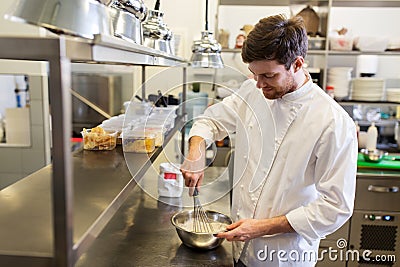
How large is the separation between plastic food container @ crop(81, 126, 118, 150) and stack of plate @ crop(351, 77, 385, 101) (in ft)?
7.42

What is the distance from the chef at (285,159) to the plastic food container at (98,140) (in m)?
0.29

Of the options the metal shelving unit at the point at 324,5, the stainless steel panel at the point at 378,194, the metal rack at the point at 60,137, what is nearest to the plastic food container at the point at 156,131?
the metal rack at the point at 60,137

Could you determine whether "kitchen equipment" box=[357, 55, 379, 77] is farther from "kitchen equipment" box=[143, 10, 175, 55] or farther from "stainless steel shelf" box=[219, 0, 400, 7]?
"kitchen equipment" box=[143, 10, 175, 55]

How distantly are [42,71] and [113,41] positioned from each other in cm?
204

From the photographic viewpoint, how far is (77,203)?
0.76 m

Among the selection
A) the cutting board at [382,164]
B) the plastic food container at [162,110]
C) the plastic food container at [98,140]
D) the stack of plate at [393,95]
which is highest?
the stack of plate at [393,95]

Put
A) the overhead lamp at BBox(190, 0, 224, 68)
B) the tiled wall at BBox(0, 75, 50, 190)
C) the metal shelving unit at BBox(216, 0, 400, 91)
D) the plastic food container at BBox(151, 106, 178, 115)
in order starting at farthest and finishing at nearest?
the metal shelving unit at BBox(216, 0, 400, 91)
the tiled wall at BBox(0, 75, 50, 190)
the plastic food container at BBox(151, 106, 178, 115)
the overhead lamp at BBox(190, 0, 224, 68)

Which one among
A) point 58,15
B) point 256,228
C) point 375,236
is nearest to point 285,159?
point 256,228

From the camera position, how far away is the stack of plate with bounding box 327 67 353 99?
2.91 metres

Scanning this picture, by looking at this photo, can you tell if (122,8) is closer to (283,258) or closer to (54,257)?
(54,257)

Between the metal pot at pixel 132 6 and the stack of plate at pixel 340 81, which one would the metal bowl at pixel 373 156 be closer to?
the stack of plate at pixel 340 81

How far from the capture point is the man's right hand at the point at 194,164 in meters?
1.37

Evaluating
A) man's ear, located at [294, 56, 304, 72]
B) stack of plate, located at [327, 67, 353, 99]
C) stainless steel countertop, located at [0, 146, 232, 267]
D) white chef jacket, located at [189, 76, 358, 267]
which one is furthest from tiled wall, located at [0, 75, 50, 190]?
stack of plate, located at [327, 67, 353, 99]

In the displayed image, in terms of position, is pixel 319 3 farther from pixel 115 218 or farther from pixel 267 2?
pixel 115 218
